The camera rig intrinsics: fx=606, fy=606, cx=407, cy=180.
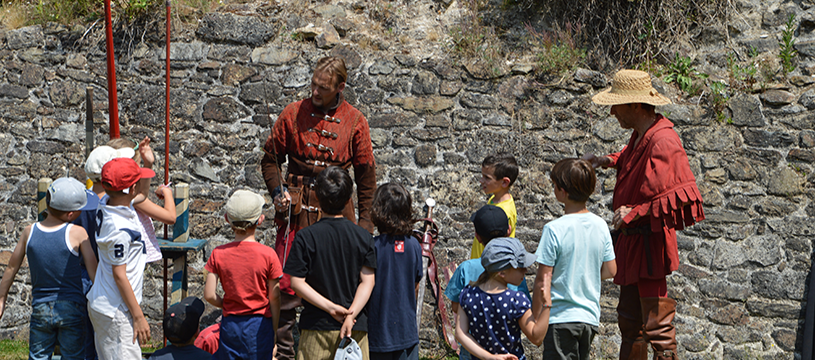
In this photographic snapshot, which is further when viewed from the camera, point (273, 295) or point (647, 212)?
point (647, 212)

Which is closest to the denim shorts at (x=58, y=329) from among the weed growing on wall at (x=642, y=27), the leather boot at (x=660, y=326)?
the leather boot at (x=660, y=326)

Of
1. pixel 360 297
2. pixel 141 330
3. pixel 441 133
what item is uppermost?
pixel 441 133

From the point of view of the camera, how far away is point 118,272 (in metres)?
2.80

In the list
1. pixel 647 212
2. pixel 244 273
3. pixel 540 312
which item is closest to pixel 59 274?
pixel 244 273

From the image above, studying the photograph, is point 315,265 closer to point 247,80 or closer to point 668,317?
point 668,317

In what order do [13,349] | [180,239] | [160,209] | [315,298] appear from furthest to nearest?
[13,349]
[180,239]
[160,209]
[315,298]

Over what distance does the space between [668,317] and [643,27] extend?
2875 mm

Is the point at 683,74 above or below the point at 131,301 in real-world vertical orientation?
above

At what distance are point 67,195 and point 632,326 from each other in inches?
120

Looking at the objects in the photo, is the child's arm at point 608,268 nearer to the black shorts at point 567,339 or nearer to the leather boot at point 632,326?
the black shorts at point 567,339

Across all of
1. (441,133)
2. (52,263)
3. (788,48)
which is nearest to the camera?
(52,263)

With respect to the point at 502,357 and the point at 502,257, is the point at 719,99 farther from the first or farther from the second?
the point at 502,357

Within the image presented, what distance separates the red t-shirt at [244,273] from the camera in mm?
2900

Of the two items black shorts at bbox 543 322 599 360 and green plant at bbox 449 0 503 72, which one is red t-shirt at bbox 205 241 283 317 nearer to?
black shorts at bbox 543 322 599 360
